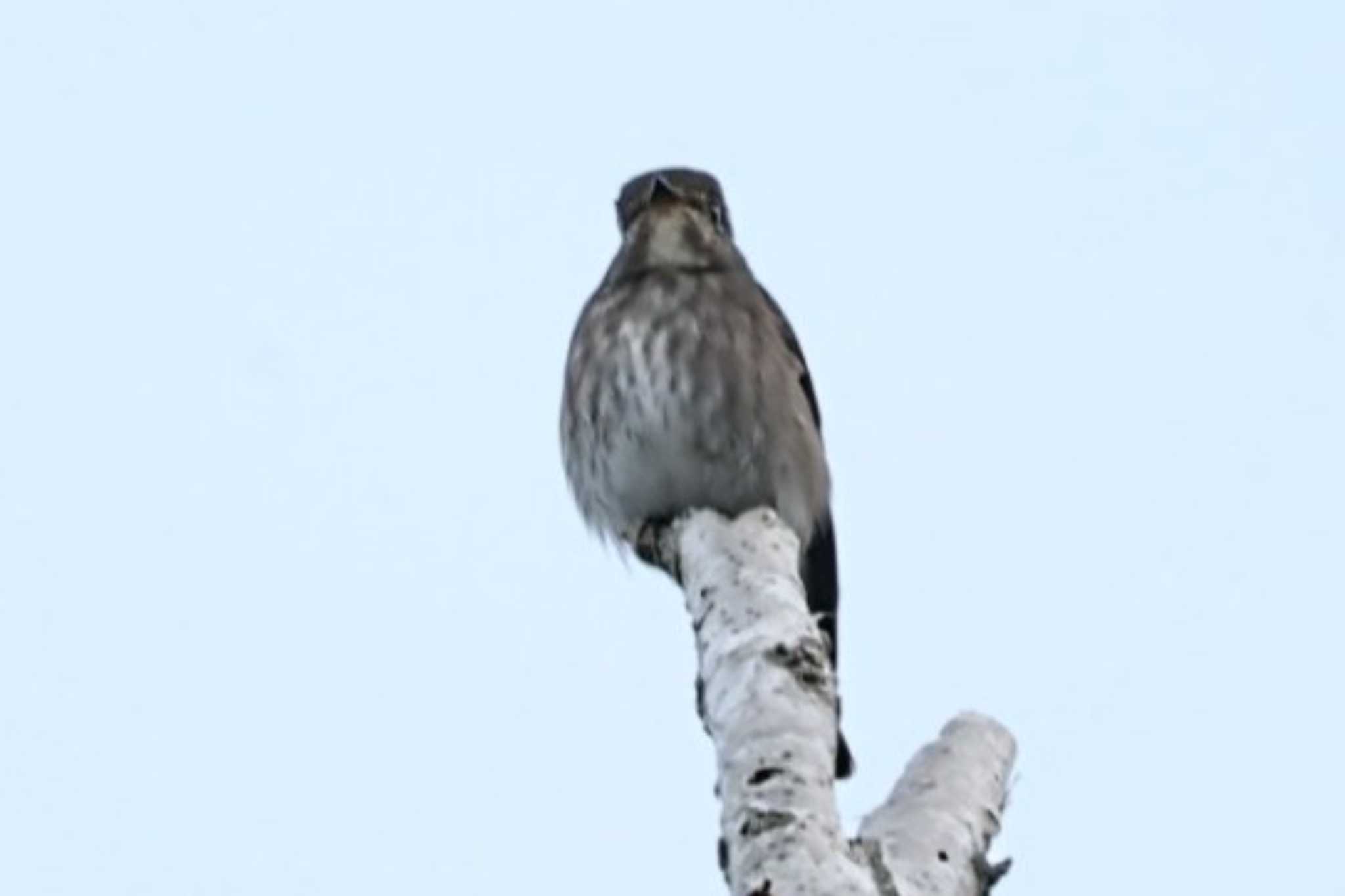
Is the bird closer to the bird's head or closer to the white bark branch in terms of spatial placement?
the bird's head

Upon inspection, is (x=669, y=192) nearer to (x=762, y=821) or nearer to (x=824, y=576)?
(x=824, y=576)

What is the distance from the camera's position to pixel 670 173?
8.12 m

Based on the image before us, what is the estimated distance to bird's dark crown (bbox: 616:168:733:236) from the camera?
26.6ft

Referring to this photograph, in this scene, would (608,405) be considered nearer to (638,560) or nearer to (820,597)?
(638,560)

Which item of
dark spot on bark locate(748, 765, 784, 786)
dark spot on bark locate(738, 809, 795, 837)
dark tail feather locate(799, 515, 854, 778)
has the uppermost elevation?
dark tail feather locate(799, 515, 854, 778)

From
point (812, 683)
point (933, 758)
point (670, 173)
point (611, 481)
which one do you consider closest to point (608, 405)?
point (611, 481)

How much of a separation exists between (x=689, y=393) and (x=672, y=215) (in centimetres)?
70

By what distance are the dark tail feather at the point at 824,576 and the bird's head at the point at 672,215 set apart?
0.89 meters

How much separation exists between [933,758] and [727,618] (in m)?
0.48

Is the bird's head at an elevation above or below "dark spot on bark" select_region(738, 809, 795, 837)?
above

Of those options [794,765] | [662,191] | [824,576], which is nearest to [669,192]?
[662,191]

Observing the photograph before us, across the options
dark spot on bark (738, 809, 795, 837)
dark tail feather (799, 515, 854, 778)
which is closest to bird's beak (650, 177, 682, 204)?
dark tail feather (799, 515, 854, 778)

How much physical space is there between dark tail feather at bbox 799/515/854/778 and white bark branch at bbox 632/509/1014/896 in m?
2.59

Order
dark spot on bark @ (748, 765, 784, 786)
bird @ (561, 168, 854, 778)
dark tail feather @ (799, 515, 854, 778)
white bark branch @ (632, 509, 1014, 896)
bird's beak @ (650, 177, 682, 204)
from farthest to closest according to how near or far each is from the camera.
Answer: dark tail feather @ (799, 515, 854, 778) < bird's beak @ (650, 177, 682, 204) < bird @ (561, 168, 854, 778) < dark spot on bark @ (748, 765, 784, 786) < white bark branch @ (632, 509, 1014, 896)
